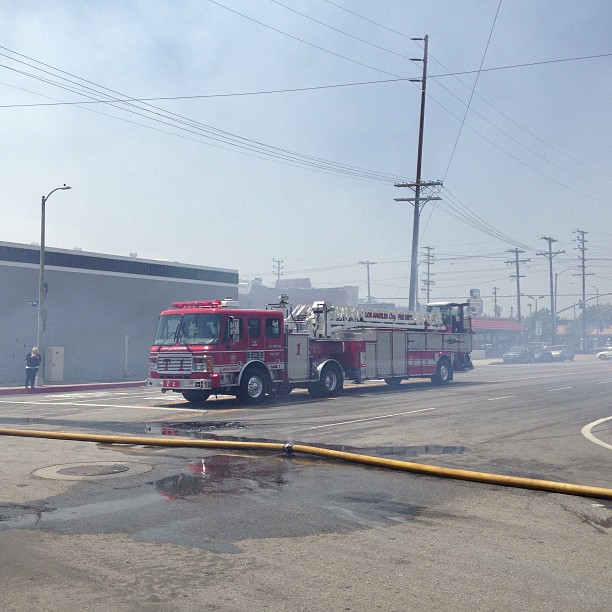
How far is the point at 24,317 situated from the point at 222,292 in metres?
15.1

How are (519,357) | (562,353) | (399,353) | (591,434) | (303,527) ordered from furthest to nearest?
1. (562,353)
2. (519,357)
3. (399,353)
4. (591,434)
5. (303,527)

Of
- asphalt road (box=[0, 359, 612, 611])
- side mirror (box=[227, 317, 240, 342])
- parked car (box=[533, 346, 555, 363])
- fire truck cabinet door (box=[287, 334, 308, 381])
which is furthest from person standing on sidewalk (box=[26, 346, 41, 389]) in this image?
parked car (box=[533, 346, 555, 363])

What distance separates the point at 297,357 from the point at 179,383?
4.24 m

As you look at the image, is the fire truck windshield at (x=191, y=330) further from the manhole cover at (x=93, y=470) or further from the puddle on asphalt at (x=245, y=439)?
the manhole cover at (x=93, y=470)

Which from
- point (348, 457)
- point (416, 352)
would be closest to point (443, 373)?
point (416, 352)

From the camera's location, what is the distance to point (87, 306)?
41250 millimetres

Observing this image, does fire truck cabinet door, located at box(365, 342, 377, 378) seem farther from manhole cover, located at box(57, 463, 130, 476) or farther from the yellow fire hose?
manhole cover, located at box(57, 463, 130, 476)

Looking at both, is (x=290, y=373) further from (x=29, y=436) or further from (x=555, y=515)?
(x=555, y=515)

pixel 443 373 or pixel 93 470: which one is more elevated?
pixel 443 373

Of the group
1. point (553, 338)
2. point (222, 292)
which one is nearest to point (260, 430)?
point (222, 292)

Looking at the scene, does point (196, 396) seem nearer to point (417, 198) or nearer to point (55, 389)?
point (55, 389)

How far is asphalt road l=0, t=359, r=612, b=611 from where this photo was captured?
541cm

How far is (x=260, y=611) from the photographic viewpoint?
505 cm

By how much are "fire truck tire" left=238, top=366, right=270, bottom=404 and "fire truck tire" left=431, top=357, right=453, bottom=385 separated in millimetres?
10445
